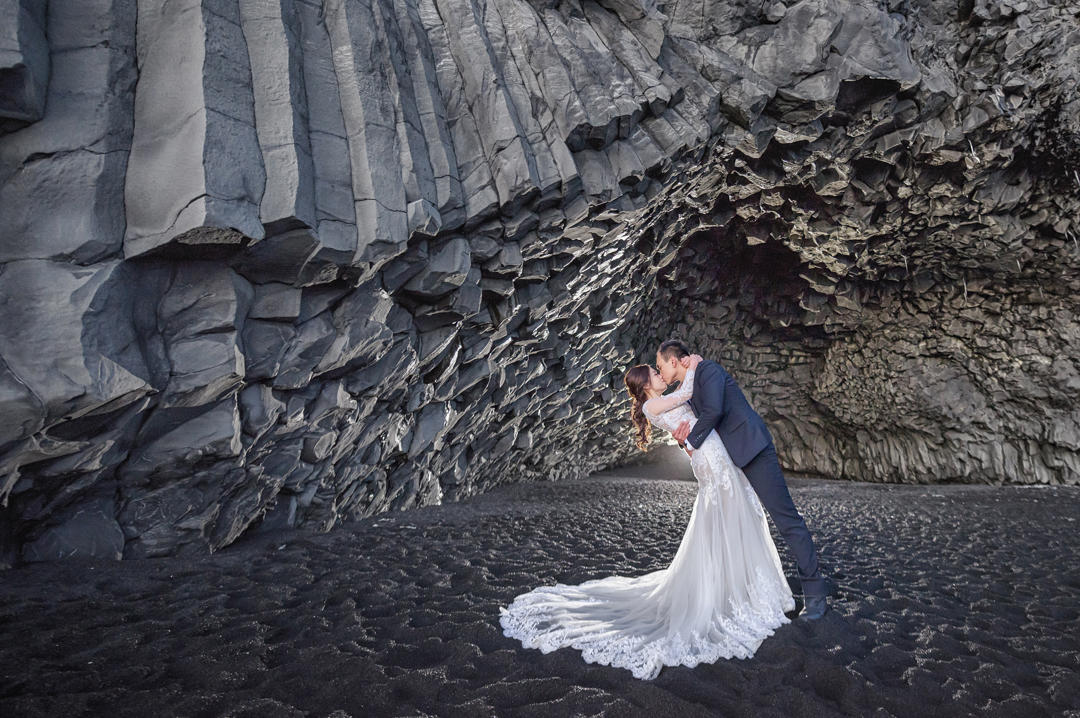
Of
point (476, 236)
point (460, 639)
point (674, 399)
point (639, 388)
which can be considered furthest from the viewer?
point (476, 236)

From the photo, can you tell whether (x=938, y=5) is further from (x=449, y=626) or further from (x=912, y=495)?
(x=449, y=626)

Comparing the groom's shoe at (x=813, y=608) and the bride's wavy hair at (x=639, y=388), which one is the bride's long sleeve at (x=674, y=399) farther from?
the groom's shoe at (x=813, y=608)

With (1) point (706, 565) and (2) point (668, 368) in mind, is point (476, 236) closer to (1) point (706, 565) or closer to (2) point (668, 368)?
(2) point (668, 368)

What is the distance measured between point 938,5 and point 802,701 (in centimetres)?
1397

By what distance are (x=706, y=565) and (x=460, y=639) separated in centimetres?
181

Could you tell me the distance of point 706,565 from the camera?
3.70 metres

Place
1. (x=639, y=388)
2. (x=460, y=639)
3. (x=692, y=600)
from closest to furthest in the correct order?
(x=460, y=639), (x=692, y=600), (x=639, y=388)

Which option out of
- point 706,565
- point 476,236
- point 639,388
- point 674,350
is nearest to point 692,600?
point 706,565

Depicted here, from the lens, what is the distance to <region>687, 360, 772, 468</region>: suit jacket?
3820mm

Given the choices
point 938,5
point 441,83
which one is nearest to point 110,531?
point 441,83

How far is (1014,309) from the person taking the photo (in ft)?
42.8

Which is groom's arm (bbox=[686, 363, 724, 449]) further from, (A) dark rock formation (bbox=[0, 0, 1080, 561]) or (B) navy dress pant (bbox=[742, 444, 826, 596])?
(A) dark rock formation (bbox=[0, 0, 1080, 561])

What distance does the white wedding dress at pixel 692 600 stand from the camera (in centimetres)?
310

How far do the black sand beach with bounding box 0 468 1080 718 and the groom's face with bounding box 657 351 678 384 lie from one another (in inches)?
75.0
